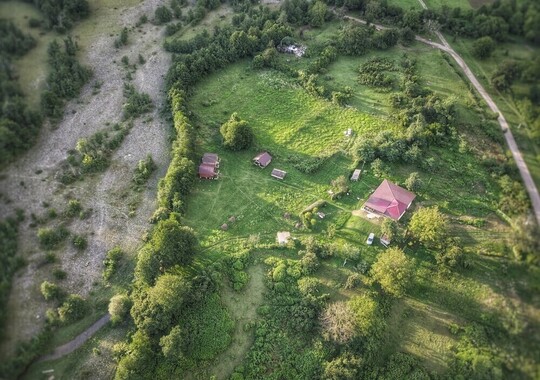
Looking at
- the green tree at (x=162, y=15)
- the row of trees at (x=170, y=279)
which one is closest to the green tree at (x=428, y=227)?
the row of trees at (x=170, y=279)

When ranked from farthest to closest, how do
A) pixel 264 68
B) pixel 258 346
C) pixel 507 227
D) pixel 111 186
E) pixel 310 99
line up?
pixel 264 68, pixel 310 99, pixel 111 186, pixel 507 227, pixel 258 346

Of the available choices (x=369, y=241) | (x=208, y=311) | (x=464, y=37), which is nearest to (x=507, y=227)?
(x=369, y=241)

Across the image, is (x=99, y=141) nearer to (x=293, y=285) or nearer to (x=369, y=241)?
(x=293, y=285)

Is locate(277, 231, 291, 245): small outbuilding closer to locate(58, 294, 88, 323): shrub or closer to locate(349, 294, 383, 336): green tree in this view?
locate(349, 294, 383, 336): green tree

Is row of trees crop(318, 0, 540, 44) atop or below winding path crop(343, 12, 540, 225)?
atop

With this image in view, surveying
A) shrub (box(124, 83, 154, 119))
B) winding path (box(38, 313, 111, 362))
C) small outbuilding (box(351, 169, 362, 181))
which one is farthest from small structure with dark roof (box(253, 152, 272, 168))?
winding path (box(38, 313, 111, 362))
